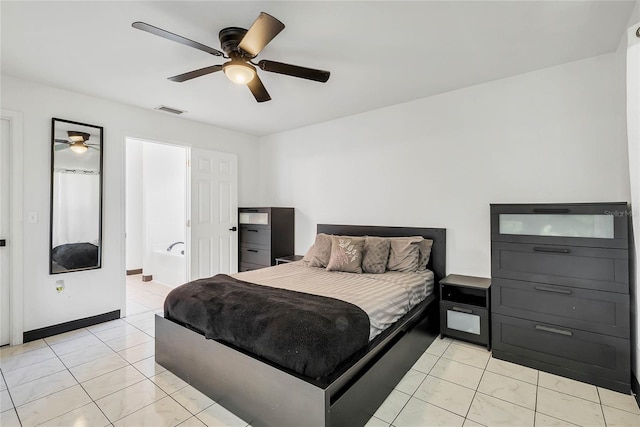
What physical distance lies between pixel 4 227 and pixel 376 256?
366cm

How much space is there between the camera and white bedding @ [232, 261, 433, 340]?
220 centimetres

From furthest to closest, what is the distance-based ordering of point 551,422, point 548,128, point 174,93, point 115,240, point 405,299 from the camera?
point 115,240
point 174,93
point 548,128
point 405,299
point 551,422

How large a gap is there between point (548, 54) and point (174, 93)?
142 inches

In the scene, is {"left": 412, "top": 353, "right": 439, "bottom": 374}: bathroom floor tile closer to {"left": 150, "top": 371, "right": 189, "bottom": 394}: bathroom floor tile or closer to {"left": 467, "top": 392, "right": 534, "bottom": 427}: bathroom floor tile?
{"left": 467, "top": 392, "right": 534, "bottom": 427}: bathroom floor tile

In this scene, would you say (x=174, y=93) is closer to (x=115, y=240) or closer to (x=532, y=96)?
(x=115, y=240)

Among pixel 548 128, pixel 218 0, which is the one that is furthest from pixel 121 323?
pixel 548 128

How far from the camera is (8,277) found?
2932mm

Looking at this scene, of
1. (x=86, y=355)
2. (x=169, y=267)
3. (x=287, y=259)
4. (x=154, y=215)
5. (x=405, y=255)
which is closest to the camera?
(x=86, y=355)

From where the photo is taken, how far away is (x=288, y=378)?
1630 millimetres

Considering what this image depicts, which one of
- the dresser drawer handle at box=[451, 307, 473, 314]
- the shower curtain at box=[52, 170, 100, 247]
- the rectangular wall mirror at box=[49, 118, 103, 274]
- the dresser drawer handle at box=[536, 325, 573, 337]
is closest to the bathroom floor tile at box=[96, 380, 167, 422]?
the rectangular wall mirror at box=[49, 118, 103, 274]

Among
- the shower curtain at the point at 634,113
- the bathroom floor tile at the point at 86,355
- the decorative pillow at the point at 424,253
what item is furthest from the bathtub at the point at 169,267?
the shower curtain at the point at 634,113

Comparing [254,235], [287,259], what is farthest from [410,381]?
[254,235]

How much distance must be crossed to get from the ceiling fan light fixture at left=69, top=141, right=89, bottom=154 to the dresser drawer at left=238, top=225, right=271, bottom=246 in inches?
88.8

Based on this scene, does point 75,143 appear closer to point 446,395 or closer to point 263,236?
point 263,236
